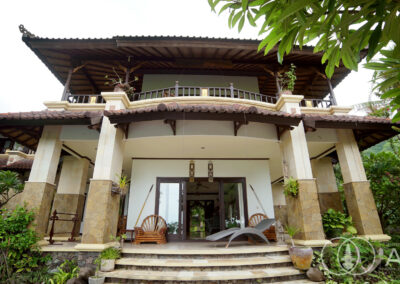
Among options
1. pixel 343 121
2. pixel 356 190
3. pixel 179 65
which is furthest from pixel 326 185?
pixel 179 65

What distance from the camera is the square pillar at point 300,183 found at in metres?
5.29

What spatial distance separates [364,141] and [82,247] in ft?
29.9

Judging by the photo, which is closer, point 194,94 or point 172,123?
point 172,123

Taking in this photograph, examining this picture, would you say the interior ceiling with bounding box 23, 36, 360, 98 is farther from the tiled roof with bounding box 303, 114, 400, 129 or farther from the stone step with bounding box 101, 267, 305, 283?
the stone step with bounding box 101, 267, 305, 283

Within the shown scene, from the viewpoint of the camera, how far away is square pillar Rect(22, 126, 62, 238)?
5484mm

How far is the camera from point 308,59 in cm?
825

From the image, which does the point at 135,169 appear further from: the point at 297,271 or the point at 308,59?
the point at 308,59

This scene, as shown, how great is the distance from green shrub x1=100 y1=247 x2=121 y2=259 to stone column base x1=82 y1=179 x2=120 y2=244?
259 millimetres

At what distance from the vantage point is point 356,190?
20.3 ft

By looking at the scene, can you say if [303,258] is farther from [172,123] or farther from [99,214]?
[99,214]

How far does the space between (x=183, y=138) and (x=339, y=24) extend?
18.0 feet

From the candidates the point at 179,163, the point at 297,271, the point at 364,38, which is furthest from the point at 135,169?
the point at 364,38

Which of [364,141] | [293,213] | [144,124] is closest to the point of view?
[293,213]

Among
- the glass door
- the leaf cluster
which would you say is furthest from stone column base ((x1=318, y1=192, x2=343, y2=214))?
the leaf cluster
